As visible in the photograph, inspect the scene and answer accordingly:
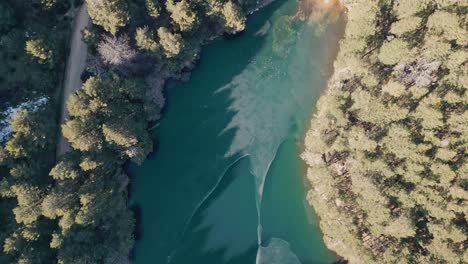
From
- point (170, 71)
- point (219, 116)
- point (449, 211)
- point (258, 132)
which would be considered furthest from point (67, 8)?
point (449, 211)

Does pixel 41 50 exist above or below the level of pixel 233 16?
above

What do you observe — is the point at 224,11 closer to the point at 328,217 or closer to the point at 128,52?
the point at 128,52

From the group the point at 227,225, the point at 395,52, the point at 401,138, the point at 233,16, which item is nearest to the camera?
the point at 401,138

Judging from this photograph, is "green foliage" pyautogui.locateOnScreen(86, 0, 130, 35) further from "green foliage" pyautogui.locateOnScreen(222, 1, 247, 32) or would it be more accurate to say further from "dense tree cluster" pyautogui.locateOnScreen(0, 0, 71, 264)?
"green foliage" pyautogui.locateOnScreen(222, 1, 247, 32)

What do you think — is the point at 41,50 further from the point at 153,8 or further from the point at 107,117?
the point at 153,8

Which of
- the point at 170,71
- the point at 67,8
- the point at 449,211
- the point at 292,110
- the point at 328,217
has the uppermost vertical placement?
the point at 67,8

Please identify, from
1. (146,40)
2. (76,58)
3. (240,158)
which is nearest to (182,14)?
(146,40)

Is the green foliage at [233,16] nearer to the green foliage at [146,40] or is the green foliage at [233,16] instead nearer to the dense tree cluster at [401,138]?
the green foliage at [146,40]

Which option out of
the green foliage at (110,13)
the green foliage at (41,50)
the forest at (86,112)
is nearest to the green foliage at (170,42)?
the forest at (86,112)
